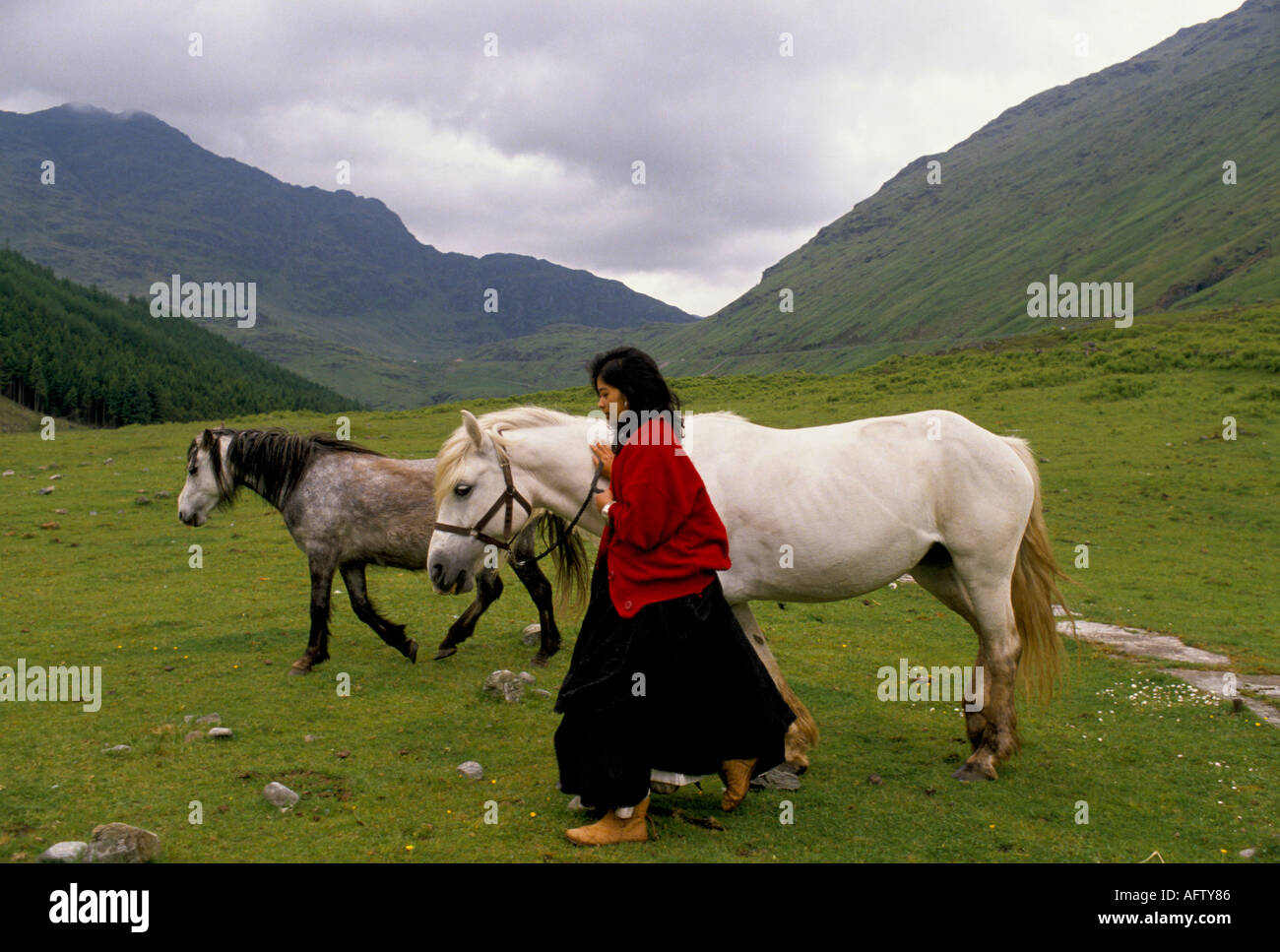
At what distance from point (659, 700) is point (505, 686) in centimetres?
327

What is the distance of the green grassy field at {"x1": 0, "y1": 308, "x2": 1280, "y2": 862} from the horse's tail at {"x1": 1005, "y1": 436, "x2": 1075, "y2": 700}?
0.67m

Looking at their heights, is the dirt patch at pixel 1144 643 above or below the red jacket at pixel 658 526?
below

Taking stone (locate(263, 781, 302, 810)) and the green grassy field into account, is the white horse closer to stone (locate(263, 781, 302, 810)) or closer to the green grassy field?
the green grassy field

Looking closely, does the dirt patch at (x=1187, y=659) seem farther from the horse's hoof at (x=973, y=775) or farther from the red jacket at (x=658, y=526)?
the red jacket at (x=658, y=526)

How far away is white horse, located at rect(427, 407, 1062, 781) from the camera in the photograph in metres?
6.02

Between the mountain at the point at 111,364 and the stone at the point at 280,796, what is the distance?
8307cm

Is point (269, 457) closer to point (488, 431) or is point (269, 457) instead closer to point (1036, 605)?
point (488, 431)

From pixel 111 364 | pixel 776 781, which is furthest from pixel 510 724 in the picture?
pixel 111 364

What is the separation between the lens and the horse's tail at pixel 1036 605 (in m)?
7.04

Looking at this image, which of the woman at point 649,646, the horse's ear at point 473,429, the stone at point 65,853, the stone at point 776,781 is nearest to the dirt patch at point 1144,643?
the stone at point 776,781

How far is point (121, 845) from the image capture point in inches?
177

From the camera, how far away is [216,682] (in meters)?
8.58
